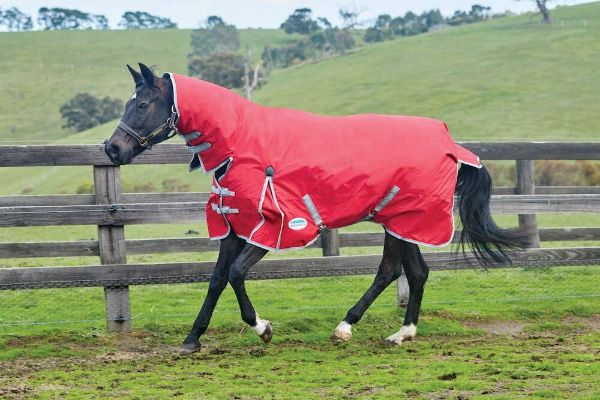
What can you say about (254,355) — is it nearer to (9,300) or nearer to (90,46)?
(9,300)

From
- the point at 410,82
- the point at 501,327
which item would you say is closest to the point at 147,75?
the point at 501,327

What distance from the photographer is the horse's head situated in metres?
7.48

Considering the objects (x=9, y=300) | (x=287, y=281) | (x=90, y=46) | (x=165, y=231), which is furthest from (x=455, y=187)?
(x=90, y=46)

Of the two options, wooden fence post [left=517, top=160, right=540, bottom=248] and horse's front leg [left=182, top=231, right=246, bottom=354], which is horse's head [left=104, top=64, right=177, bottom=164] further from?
wooden fence post [left=517, top=160, right=540, bottom=248]

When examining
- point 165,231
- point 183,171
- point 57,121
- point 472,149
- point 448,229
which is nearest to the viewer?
point 448,229

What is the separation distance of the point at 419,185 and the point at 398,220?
347 mm

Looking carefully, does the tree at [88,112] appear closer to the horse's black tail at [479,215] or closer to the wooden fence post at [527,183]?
the wooden fence post at [527,183]

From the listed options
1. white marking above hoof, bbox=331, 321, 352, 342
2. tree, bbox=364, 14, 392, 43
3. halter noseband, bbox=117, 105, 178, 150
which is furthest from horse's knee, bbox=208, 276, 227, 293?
tree, bbox=364, 14, 392, 43

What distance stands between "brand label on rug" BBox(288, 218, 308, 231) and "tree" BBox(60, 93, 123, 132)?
62.1m

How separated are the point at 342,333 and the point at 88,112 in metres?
63.9

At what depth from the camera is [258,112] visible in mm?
7609

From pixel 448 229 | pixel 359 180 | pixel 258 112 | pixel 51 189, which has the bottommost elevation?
pixel 51 189

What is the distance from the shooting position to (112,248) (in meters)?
8.48

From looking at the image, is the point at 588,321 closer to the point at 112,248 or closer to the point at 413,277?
the point at 413,277
